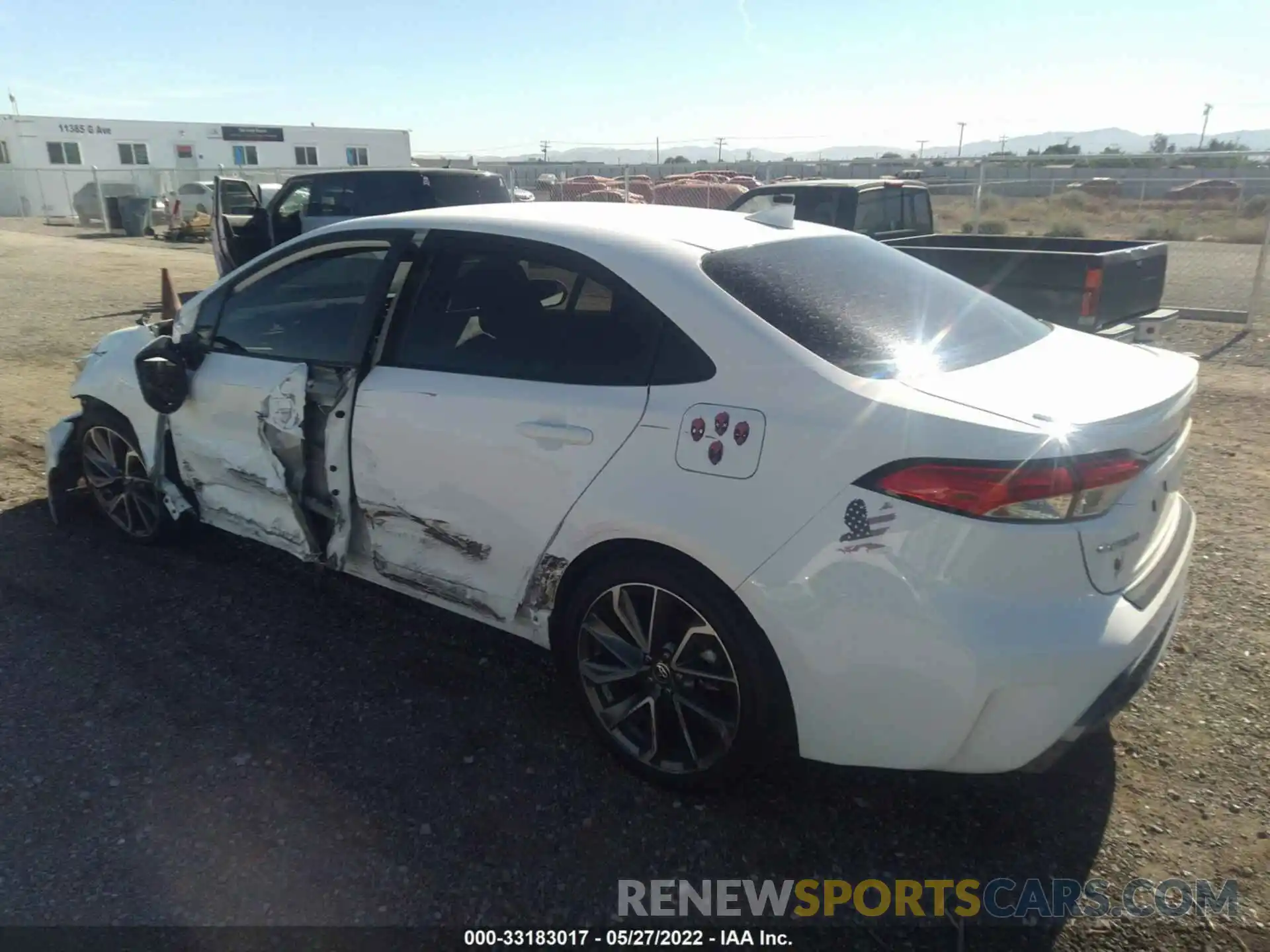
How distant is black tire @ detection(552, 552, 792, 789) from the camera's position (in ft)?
8.44

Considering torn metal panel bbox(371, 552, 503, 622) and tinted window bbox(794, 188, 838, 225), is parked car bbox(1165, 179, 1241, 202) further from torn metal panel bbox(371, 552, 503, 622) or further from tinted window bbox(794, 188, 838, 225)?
torn metal panel bbox(371, 552, 503, 622)

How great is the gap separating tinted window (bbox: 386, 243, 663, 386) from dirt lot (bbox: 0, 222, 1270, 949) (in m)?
1.26

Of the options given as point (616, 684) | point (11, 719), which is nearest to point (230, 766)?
point (11, 719)

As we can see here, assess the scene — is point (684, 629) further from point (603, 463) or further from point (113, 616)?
point (113, 616)

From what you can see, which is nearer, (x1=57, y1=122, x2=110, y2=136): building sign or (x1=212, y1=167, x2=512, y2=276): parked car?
(x1=212, y1=167, x2=512, y2=276): parked car

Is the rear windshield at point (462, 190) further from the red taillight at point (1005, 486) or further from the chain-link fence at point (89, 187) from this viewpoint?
the chain-link fence at point (89, 187)

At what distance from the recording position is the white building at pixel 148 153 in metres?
36.6

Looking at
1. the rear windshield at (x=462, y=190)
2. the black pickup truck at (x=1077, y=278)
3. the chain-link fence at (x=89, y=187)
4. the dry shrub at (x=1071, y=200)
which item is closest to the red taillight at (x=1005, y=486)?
the black pickup truck at (x=1077, y=278)

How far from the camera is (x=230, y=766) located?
3.02 meters

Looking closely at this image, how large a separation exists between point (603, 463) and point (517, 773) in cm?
108

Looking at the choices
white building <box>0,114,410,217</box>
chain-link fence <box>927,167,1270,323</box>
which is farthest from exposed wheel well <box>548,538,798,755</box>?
white building <box>0,114,410,217</box>

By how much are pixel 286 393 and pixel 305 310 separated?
0.47 m

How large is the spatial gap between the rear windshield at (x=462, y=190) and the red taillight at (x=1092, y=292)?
22.9 ft

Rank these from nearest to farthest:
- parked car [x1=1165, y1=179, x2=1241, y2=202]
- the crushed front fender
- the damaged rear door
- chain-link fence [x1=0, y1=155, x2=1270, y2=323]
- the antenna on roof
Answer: the antenna on roof, the damaged rear door, the crushed front fender, chain-link fence [x1=0, y1=155, x2=1270, y2=323], parked car [x1=1165, y1=179, x2=1241, y2=202]
